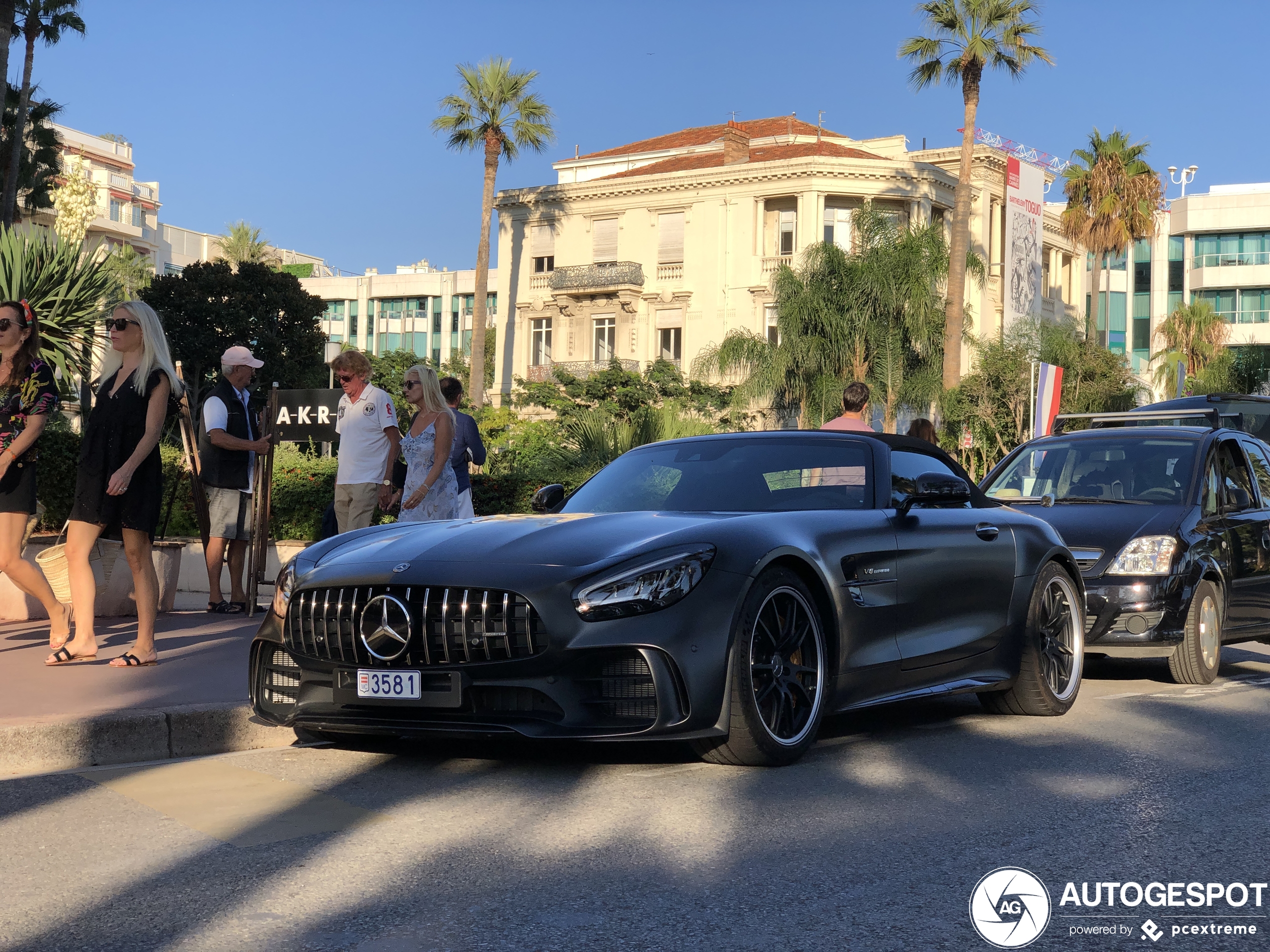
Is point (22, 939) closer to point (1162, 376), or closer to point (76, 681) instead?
point (76, 681)

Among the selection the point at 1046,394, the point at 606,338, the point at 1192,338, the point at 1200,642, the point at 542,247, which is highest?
the point at 542,247

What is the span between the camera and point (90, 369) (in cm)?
1823

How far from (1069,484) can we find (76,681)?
20.9 feet

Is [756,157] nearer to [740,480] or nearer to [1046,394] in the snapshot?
[1046,394]

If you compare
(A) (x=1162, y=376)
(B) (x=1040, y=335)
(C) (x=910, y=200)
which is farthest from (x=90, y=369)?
(A) (x=1162, y=376)

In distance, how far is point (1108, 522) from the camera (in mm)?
8906

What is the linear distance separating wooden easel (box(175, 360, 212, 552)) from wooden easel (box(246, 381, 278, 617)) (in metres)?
0.36

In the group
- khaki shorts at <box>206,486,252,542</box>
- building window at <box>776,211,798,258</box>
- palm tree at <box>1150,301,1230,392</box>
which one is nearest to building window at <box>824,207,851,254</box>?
building window at <box>776,211,798,258</box>

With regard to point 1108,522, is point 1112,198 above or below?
above

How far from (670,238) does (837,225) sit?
23.0 feet

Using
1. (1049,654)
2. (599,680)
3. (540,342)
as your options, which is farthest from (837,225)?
(599,680)

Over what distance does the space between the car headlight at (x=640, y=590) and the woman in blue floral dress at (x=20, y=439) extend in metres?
4.08

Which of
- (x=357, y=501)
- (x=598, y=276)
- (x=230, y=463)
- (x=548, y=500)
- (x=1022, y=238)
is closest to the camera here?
(x=548, y=500)

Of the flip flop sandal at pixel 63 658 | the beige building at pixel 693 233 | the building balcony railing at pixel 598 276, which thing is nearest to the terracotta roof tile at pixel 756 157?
the beige building at pixel 693 233
